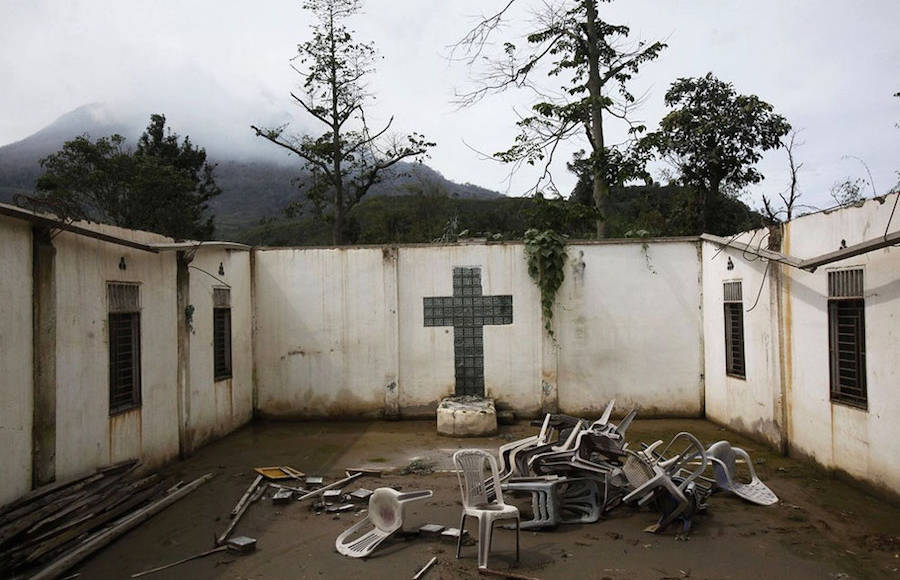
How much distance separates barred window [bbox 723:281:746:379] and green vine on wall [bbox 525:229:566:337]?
2.87 metres

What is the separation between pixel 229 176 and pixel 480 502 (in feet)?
412

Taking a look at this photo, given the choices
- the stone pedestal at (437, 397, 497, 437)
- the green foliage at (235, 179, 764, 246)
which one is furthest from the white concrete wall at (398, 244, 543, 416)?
the stone pedestal at (437, 397, 497, 437)

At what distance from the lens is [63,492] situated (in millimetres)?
5605

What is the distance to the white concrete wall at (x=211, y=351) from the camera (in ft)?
29.9

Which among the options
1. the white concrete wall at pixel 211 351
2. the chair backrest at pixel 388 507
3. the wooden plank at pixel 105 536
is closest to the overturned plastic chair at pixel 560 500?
the chair backrest at pixel 388 507

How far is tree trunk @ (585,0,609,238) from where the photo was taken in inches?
611

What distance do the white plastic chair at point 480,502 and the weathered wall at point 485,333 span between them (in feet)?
19.1

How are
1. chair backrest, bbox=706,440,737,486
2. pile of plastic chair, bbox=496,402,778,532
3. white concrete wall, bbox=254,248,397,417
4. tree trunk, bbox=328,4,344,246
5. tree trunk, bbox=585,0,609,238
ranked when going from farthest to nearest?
tree trunk, bbox=328,4,344,246 < tree trunk, bbox=585,0,609,238 < white concrete wall, bbox=254,248,397,417 < chair backrest, bbox=706,440,737,486 < pile of plastic chair, bbox=496,402,778,532

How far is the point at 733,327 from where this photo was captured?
32.1ft

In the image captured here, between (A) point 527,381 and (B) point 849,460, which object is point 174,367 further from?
(B) point 849,460

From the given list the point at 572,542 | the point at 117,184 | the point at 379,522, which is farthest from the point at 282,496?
the point at 117,184

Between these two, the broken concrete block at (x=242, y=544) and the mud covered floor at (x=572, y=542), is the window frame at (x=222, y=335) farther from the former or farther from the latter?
the broken concrete block at (x=242, y=544)

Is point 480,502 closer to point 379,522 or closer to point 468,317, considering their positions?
point 379,522

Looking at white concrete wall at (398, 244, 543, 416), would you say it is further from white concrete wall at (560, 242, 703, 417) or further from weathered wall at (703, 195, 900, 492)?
weathered wall at (703, 195, 900, 492)
